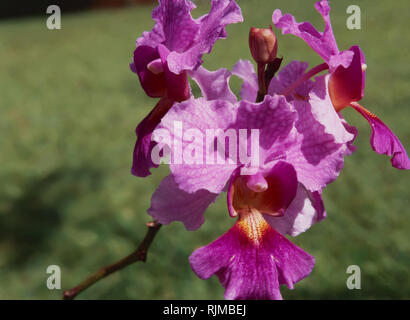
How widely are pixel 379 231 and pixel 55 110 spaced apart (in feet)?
12.7

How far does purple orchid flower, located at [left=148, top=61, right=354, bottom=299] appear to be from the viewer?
92 cm

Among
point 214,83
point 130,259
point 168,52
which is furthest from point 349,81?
point 130,259

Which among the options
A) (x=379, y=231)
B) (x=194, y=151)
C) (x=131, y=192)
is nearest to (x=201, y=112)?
(x=194, y=151)

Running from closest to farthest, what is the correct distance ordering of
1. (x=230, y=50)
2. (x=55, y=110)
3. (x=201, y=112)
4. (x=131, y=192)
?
(x=201, y=112), (x=131, y=192), (x=55, y=110), (x=230, y=50)

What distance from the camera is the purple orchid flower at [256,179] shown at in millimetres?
917

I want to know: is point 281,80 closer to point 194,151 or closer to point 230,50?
point 194,151

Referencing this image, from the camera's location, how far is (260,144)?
96 centimetres

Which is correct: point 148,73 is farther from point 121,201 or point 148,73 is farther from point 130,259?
point 121,201

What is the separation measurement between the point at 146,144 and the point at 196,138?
0.61ft

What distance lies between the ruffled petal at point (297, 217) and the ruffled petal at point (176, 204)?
6.1 inches

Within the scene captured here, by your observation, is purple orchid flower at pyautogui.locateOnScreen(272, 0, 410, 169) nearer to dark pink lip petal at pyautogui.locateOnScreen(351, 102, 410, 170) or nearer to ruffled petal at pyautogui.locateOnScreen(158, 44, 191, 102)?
dark pink lip petal at pyautogui.locateOnScreen(351, 102, 410, 170)

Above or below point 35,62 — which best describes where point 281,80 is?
below

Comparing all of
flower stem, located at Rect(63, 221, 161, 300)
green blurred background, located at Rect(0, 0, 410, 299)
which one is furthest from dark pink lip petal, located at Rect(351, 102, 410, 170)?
green blurred background, located at Rect(0, 0, 410, 299)

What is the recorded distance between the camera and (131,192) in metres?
3.59
